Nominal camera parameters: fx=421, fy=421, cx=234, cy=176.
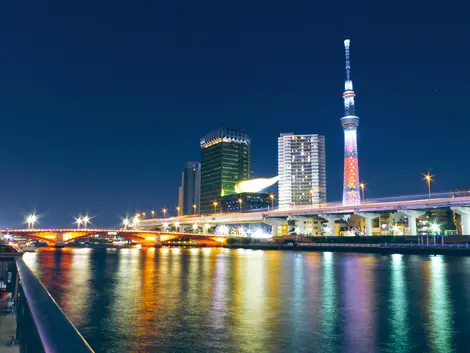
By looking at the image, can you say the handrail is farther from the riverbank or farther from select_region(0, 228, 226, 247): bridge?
select_region(0, 228, 226, 247): bridge

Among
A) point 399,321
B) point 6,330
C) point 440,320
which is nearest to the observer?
point 6,330

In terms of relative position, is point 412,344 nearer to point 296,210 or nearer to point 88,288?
point 88,288

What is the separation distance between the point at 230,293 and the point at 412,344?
50.7ft

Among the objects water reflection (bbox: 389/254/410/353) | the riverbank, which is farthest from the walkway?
the riverbank

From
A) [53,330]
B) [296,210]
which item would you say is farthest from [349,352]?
[296,210]

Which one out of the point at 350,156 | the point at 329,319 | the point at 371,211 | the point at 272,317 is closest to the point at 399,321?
the point at 329,319

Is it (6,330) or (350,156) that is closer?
(6,330)

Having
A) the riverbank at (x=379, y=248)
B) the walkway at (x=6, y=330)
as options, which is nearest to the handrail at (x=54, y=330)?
the walkway at (x=6, y=330)

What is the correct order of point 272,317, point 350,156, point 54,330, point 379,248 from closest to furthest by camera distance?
point 54,330 → point 272,317 → point 379,248 → point 350,156

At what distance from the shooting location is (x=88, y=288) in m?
31.2

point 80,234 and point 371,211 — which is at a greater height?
point 371,211

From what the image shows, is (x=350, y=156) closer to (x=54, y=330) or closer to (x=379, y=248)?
(x=379, y=248)

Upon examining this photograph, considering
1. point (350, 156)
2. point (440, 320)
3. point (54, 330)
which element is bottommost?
point (440, 320)

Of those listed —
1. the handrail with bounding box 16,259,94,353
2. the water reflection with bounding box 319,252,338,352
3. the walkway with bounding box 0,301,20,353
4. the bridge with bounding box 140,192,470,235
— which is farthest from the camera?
the bridge with bounding box 140,192,470,235
